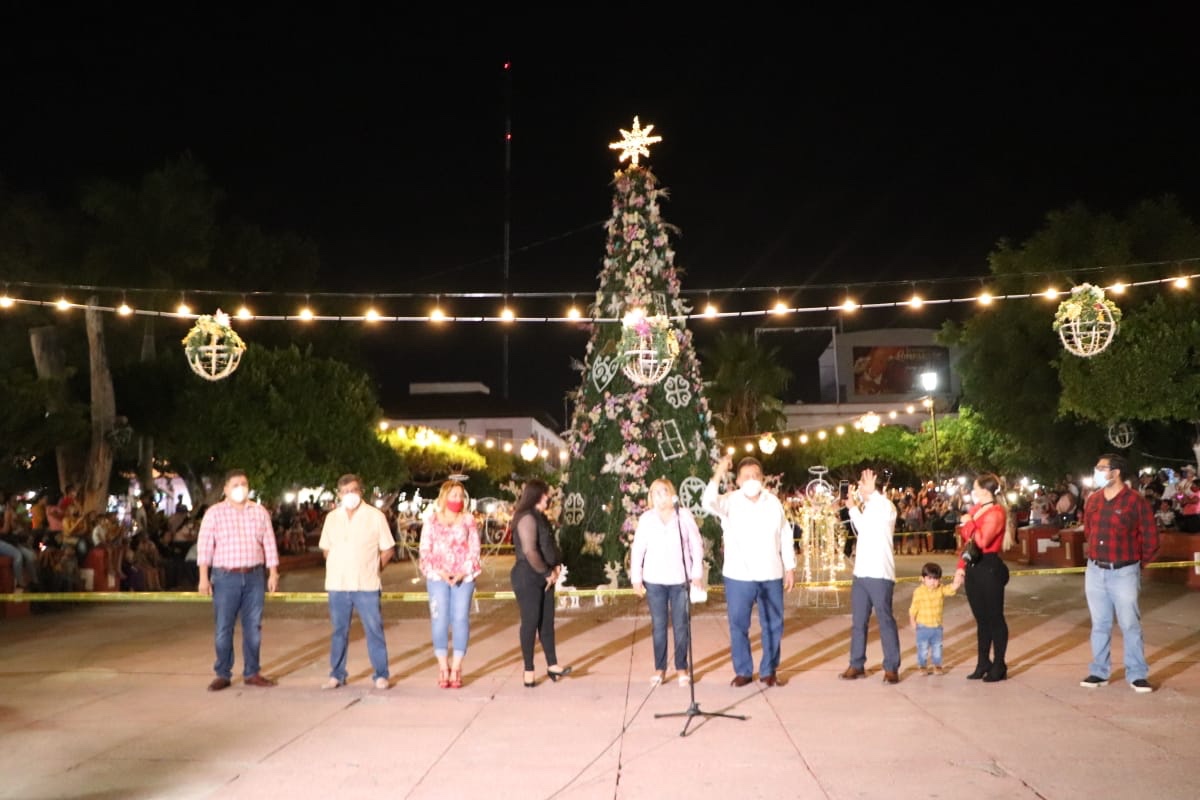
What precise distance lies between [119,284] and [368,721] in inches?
892

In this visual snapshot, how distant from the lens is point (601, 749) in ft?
21.0

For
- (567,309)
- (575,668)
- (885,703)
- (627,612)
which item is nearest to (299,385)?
(567,309)

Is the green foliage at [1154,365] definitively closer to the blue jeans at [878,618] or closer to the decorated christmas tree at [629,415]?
the decorated christmas tree at [629,415]

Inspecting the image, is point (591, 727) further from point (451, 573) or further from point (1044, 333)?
point (1044, 333)

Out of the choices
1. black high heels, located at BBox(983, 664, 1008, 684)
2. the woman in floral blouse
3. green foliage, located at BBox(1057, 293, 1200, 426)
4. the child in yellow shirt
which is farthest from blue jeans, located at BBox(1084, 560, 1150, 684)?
green foliage, located at BBox(1057, 293, 1200, 426)

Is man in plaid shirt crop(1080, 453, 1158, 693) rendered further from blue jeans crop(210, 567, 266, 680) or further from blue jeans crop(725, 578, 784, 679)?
blue jeans crop(210, 567, 266, 680)

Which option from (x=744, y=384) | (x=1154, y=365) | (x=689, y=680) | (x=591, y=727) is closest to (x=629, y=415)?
(x=689, y=680)

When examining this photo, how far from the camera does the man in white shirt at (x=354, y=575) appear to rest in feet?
28.2

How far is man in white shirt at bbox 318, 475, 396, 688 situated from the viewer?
28.2 ft

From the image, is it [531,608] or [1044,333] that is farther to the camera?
[1044,333]

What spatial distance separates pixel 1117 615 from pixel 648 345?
7107 mm

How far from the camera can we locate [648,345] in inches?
558

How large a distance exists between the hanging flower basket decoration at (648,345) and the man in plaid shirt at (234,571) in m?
6.23

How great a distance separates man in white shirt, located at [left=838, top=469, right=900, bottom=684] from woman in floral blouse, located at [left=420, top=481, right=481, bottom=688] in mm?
2878
